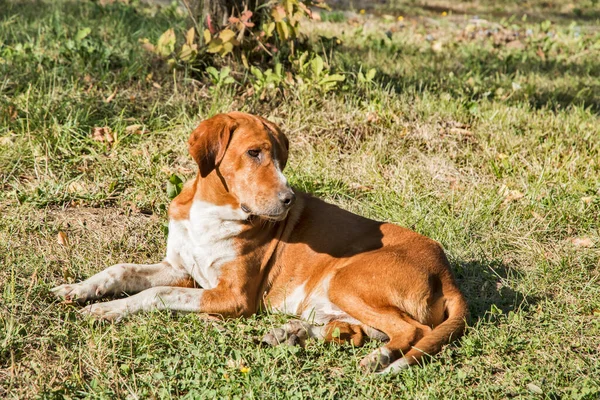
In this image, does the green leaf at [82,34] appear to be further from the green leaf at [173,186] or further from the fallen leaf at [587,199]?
the fallen leaf at [587,199]

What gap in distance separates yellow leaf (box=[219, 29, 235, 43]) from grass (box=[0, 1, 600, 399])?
462 millimetres

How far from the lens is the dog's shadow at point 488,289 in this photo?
4.40 meters

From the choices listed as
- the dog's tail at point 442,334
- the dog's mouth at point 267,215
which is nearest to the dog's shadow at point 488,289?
the dog's tail at point 442,334

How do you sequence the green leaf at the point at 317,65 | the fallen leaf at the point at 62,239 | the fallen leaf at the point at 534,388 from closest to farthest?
the fallen leaf at the point at 534,388 < the fallen leaf at the point at 62,239 < the green leaf at the point at 317,65

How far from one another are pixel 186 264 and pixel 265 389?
4.15 ft

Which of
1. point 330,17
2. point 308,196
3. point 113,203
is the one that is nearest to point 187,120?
point 113,203

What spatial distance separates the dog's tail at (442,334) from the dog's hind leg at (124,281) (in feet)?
5.12

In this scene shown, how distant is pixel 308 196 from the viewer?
463 cm

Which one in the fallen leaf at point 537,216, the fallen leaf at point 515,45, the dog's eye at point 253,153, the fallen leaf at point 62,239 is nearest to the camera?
the dog's eye at point 253,153

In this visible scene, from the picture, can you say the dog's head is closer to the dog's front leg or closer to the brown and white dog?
the brown and white dog

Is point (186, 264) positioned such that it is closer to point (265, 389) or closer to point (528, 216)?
point (265, 389)

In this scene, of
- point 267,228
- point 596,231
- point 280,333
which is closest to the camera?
point 280,333

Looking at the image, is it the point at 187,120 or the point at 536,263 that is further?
the point at 187,120

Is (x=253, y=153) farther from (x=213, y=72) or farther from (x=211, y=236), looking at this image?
(x=213, y=72)
